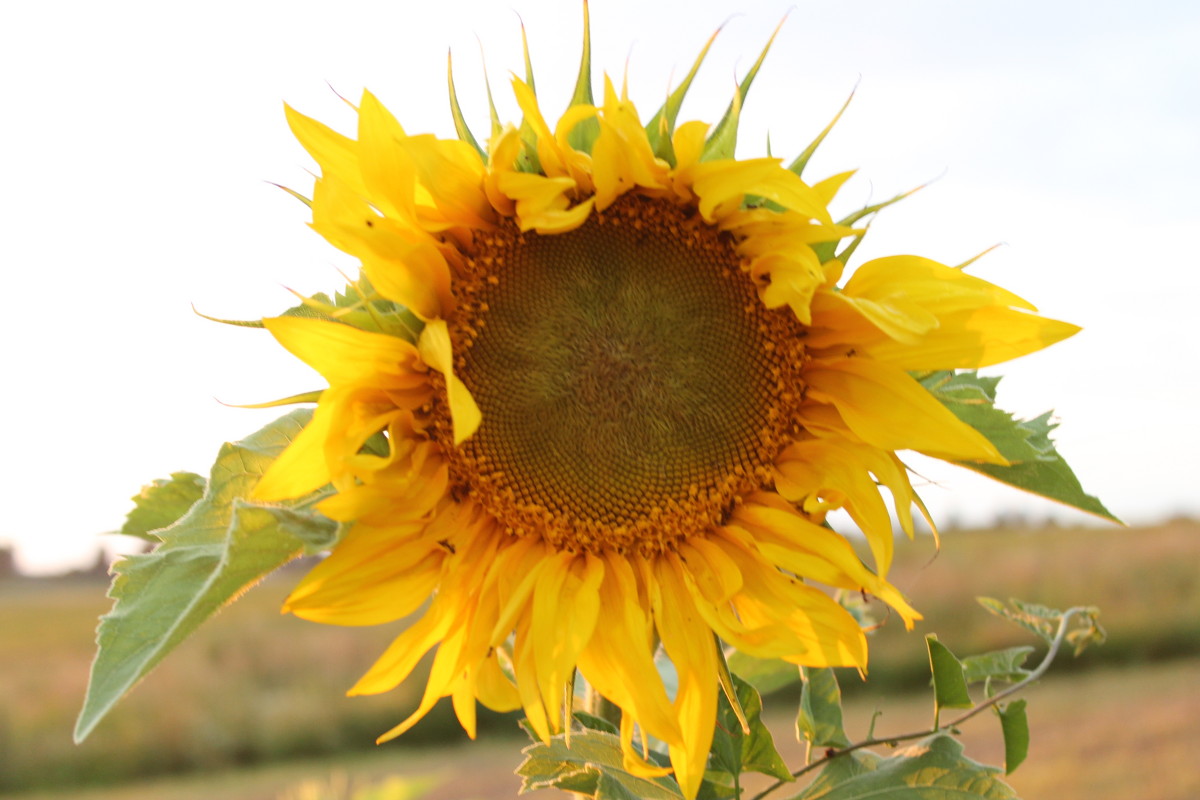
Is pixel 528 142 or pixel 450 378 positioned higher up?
pixel 528 142

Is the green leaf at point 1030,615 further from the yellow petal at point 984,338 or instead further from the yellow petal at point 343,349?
the yellow petal at point 343,349

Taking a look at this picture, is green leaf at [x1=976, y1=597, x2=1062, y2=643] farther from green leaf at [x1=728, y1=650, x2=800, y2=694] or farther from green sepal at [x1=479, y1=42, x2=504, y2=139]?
green sepal at [x1=479, y1=42, x2=504, y2=139]

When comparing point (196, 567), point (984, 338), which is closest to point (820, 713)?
point (984, 338)

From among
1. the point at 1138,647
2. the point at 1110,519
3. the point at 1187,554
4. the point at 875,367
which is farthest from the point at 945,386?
the point at 1187,554

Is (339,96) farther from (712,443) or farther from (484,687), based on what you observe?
(484,687)

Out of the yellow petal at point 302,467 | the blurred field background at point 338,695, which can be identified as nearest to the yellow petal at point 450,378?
the yellow petal at point 302,467

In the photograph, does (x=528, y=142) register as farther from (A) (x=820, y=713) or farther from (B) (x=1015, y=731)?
(B) (x=1015, y=731)
